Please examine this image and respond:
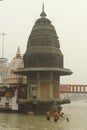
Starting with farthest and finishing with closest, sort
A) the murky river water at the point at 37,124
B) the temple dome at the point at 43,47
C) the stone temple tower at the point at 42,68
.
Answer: the temple dome at the point at 43,47
the stone temple tower at the point at 42,68
the murky river water at the point at 37,124

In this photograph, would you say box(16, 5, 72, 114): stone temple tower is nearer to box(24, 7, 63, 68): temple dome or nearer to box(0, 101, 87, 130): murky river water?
box(24, 7, 63, 68): temple dome

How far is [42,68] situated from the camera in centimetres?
4203

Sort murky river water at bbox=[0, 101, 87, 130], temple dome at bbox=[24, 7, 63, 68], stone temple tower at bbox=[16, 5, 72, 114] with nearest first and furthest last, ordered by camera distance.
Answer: murky river water at bbox=[0, 101, 87, 130] → stone temple tower at bbox=[16, 5, 72, 114] → temple dome at bbox=[24, 7, 63, 68]

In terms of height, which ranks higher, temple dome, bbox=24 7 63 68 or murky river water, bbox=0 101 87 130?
temple dome, bbox=24 7 63 68

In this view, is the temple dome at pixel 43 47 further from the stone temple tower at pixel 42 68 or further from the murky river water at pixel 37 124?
the murky river water at pixel 37 124

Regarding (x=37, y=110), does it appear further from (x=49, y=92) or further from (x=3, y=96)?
(x=3, y=96)

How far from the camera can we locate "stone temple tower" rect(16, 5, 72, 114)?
42156 mm

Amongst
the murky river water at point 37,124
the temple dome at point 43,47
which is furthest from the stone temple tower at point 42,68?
the murky river water at point 37,124

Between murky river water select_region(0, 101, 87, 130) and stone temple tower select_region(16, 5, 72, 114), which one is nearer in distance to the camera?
murky river water select_region(0, 101, 87, 130)

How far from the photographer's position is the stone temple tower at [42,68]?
138 feet

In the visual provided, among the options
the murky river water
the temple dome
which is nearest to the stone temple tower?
the temple dome

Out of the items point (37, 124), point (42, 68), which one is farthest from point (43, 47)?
point (37, 124)

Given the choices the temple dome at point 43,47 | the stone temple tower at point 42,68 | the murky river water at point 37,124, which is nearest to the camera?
the murky river water at point 37,124

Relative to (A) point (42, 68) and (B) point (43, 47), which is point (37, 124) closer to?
(A) point (42, 68)
